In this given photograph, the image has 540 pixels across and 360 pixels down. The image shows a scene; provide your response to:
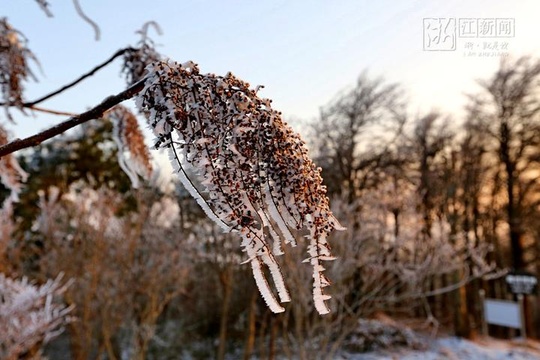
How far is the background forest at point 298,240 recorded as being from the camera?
848 cm

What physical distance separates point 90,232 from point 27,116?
7163mm

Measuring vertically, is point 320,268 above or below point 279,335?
above

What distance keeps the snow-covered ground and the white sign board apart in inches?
21.3

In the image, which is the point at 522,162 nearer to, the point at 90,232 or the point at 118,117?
the point at 90,232

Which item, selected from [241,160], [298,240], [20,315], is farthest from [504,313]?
[241,160]

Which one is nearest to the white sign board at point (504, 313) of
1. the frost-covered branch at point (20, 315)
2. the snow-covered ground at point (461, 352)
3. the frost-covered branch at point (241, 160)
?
the snow-covered ground at point (461, 352)

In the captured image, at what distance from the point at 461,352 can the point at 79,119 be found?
45.4ft

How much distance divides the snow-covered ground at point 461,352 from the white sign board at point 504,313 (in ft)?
1.78

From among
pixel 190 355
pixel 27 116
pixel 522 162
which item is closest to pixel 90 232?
pixel 190 355

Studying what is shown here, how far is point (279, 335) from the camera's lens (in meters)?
13.6

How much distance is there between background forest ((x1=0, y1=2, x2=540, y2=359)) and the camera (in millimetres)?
8477

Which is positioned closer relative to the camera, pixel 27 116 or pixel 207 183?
pixel 207 183

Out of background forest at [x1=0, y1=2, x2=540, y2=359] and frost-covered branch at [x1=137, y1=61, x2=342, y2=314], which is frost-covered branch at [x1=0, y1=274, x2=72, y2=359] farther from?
frost-covered branch at [x1=137, y1=61, x2=342, y2=314]

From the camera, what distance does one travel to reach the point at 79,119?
1.14 m
